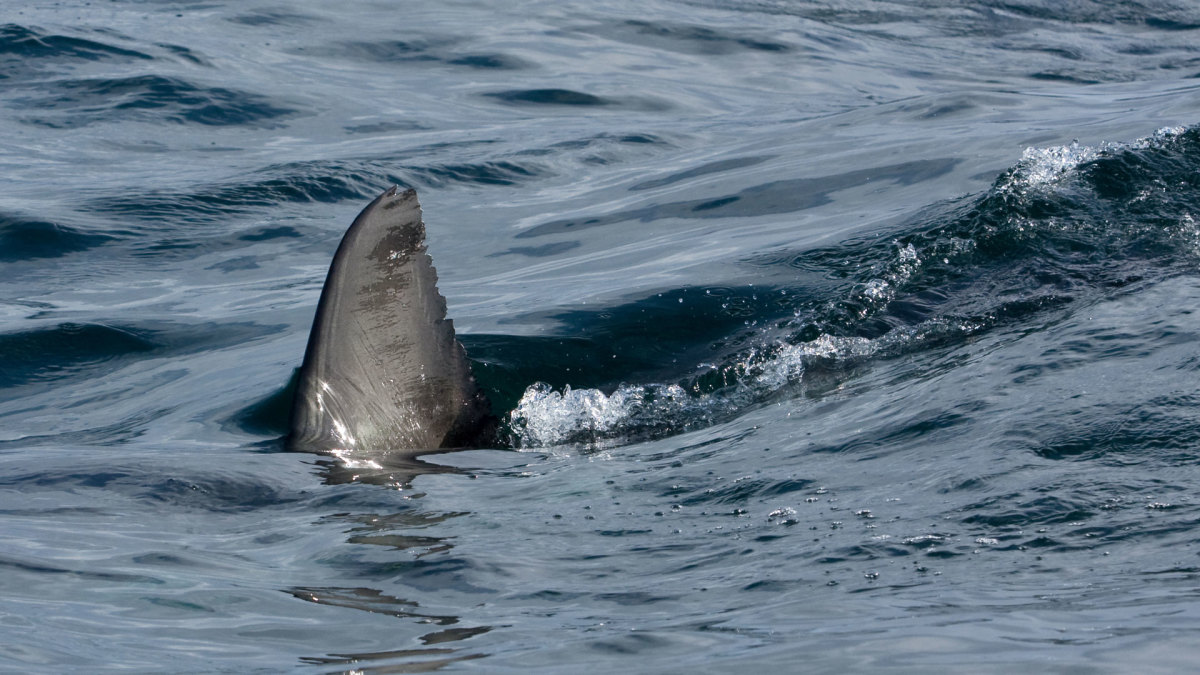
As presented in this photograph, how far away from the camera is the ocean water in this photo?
11.8 ft

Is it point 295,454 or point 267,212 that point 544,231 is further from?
point 295,454

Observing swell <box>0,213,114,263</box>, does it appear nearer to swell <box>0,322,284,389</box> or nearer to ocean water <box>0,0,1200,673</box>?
ocean water <box>0,0,1200,673</box>

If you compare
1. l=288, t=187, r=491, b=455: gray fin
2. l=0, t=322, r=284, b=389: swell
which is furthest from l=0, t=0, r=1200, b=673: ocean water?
l=288, t=187, r=491, b=455: gray fin

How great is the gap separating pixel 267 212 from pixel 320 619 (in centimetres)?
823

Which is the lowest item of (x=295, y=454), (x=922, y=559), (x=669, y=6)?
(x=295, y=454)

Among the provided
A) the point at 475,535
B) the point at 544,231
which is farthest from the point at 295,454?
the point at 544,231

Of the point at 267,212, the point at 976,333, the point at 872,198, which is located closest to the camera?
the point at 976,333

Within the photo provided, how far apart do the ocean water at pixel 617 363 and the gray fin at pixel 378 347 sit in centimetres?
27

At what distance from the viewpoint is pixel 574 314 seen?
812 centimetres

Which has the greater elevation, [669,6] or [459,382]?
[669,6]

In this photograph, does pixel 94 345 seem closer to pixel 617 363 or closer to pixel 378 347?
pixel 617 363

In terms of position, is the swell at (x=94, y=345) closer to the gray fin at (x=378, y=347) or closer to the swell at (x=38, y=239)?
the swell at (x=38, y=239)

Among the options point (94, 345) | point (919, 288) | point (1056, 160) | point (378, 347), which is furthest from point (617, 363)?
point (1056, 160)

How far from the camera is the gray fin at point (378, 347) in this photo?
18.6 feet
